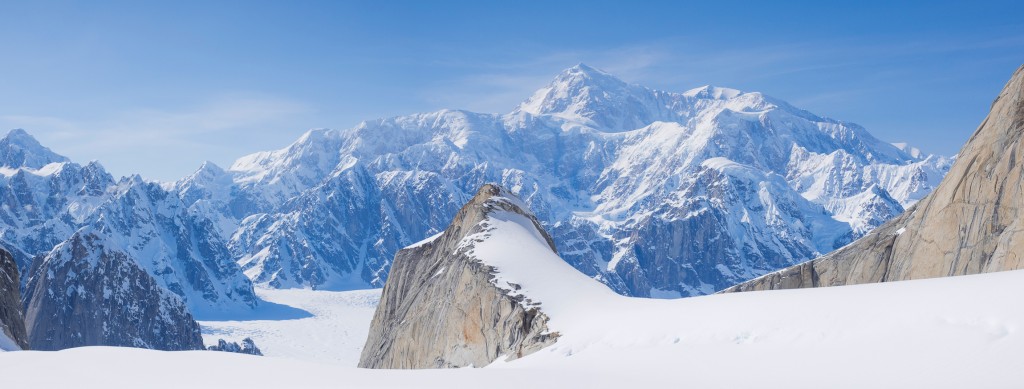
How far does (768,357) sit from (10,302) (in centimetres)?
3446

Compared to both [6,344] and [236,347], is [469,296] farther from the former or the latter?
[236,347]

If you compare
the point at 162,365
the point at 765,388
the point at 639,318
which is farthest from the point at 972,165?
the point at 162,365

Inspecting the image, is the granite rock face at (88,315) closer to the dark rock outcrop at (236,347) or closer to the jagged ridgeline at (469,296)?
the dark rock outcrop at (236,347)

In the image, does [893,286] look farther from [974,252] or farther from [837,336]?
[974,252]

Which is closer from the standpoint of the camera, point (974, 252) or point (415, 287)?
point (974, 252)

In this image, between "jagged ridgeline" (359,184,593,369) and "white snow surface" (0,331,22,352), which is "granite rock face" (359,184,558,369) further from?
"white snow surface" (0,331,22,352)

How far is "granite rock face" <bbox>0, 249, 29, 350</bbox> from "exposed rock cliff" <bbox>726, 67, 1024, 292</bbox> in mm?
40734

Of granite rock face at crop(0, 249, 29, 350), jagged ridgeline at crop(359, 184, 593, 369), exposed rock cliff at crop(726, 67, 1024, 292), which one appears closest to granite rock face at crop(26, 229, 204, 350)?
jagged ridgeline at crop(359, 184, 593, 369)

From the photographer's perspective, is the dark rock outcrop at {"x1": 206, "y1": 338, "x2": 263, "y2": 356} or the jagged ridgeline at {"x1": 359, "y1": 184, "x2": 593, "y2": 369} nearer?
the jagged ridgeline at {"x1": 359, "y1": 184, "x2": 593, "y2": 369}

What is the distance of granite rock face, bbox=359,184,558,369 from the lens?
115ft

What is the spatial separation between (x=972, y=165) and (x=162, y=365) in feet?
124

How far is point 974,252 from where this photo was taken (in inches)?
1592

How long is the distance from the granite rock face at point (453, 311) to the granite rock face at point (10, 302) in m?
16.6

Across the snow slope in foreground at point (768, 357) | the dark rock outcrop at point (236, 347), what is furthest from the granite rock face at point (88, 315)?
the snow slope in foreground at point (768, 357)
